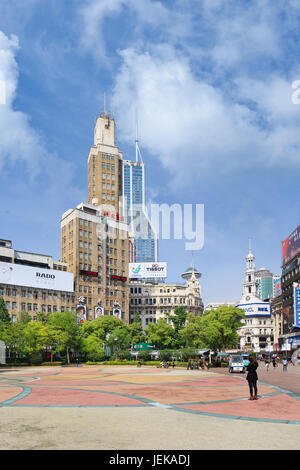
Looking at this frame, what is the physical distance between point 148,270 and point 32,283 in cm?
5352

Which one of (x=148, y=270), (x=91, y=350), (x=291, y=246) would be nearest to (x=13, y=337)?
(x=91, y=350)

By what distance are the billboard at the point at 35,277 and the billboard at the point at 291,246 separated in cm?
6165

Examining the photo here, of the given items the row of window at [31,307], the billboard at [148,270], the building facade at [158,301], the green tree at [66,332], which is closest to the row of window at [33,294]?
the row of window at [31,307]

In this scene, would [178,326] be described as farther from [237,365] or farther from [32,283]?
[237,365]

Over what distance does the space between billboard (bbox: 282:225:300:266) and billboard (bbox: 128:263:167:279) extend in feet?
147

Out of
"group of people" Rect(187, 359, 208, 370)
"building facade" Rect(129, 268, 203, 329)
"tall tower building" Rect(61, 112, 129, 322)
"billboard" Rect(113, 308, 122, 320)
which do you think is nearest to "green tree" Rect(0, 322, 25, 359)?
"group of people" Rect(187, 359, 208, 370)

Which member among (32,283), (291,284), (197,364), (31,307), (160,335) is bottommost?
(160,335)

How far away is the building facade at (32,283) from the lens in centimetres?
11375

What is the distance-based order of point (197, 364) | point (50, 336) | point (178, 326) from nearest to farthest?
1. point (197, 364)
2. point (50, 336)
3. point (178, 326)

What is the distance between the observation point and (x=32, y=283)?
118 metres

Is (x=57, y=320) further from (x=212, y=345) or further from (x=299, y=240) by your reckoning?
(x=299, y=240)

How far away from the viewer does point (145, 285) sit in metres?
172

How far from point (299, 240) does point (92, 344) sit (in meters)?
61.5

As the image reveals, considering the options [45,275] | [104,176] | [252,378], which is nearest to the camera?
[252,378]
